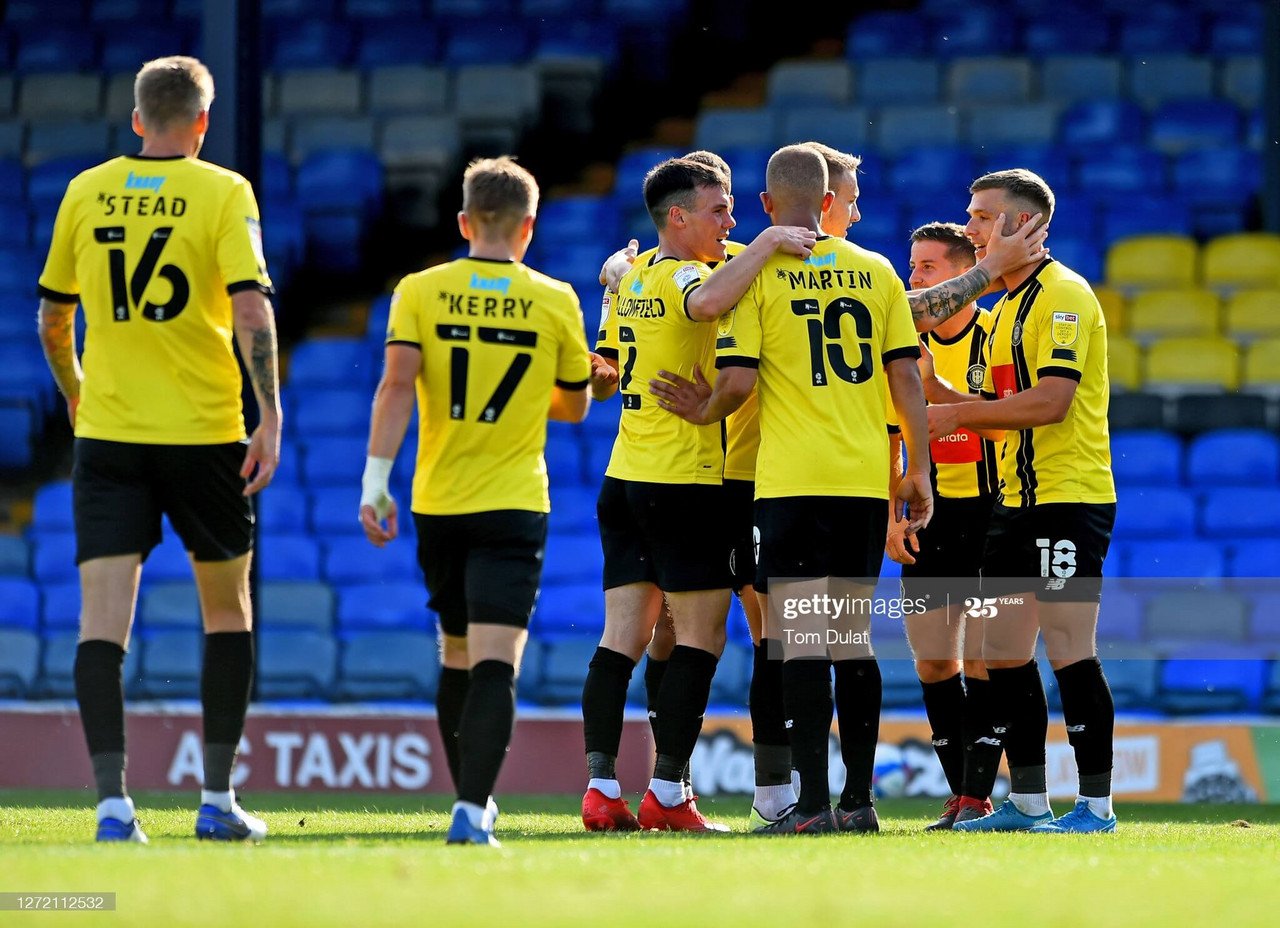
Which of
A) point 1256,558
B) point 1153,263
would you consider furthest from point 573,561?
point 1153,263

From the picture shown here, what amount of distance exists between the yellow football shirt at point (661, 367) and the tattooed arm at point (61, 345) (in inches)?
67.1

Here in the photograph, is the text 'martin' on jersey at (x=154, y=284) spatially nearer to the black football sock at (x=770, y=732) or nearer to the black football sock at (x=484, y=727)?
the black football sock at (x=484, y=727)

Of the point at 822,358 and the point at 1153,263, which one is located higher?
the point at 1153,263

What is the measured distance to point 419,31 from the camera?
15984 millimetres

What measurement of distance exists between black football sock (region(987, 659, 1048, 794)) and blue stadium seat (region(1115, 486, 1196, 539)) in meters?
5.22

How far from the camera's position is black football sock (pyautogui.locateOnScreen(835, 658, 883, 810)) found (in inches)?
218

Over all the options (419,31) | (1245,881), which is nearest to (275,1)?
(419,31)

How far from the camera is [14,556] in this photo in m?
12.2

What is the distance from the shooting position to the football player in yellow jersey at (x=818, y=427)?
18.1 ft

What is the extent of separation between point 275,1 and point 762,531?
12.4 m

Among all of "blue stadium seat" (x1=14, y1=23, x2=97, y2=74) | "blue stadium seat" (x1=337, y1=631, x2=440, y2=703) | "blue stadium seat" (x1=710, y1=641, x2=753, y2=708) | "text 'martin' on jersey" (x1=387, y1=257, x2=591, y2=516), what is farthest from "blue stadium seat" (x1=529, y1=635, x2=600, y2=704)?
"blue stadium seat" (x1=14, y1=23, x2=97, y2=74)

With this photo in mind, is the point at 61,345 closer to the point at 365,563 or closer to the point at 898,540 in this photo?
the point at 898,540

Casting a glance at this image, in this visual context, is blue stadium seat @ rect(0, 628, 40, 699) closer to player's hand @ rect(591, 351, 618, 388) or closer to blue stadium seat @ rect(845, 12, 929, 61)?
player's hand @ rect(591, 351, 618, 388)

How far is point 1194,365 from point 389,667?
18.6 feet
